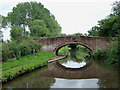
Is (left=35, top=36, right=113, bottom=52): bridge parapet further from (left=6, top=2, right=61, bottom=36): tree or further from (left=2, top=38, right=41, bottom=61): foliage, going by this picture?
(left=6, top=2, right=61, bottom=36): tree

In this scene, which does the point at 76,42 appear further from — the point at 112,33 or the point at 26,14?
the point at 26,14

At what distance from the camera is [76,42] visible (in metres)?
24.9

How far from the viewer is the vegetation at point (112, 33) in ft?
51.0

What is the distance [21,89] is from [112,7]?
1524 centimetres

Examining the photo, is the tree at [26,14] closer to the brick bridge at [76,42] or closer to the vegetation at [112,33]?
the brick bridge at [76,42]

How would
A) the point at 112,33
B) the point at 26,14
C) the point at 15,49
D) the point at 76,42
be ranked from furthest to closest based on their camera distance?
the point at 26,14 → the point at 76,42 → the point at 112,33 → the point at 15,49

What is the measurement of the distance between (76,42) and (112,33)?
6.05 m

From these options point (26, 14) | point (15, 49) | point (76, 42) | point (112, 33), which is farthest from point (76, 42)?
point (26, 14)

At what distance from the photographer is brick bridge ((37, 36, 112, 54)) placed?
78.9 ft

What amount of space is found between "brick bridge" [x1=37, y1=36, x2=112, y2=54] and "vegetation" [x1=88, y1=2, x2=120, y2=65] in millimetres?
1924

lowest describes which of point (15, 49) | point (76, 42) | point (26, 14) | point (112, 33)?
point (15, 49)

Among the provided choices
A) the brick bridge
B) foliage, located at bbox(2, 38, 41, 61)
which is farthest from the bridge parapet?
foliage, located at bbox(2, 38, 41, 61)

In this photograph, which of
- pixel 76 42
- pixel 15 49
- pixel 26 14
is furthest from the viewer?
pixel 26 14

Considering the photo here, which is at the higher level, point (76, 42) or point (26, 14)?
point (26, 14)
